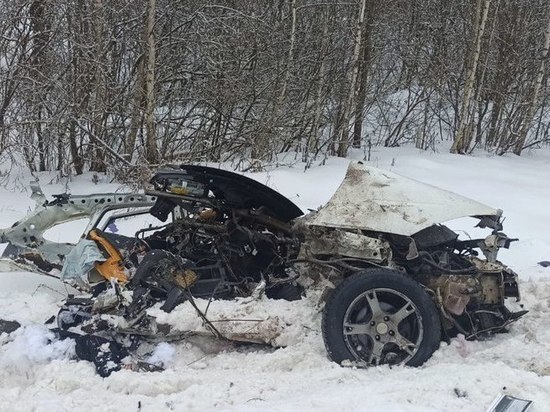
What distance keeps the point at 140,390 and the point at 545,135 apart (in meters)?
15.7

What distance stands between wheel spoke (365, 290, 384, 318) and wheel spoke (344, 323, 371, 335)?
0.09 metres

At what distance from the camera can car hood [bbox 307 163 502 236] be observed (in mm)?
3742

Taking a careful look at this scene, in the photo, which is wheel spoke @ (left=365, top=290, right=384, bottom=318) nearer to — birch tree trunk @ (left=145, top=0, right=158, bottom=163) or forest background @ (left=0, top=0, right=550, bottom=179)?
forest background @ (left=0, top=0, right=550, bottom=179)

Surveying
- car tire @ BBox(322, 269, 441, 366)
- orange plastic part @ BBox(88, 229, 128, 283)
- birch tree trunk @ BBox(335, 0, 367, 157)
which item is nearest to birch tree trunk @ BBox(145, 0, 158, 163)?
birch tree trunk @ BBox(335, 0, 367, 157)

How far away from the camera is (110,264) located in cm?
440

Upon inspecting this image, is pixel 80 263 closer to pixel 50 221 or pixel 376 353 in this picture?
pixel 50 221

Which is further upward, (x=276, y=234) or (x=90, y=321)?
(x=276, y=234)

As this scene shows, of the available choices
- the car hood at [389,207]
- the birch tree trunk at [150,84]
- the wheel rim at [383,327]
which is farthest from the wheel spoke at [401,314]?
the birch tree trunk at [150,84]

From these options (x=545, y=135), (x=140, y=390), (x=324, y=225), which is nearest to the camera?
(x=140, y=390)

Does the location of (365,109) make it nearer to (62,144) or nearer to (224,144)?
(224,144)

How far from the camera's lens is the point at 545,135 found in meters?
16.1

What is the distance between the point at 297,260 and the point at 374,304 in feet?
2.35

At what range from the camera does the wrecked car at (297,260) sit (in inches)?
139

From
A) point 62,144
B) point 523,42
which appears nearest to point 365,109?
point 523,42
